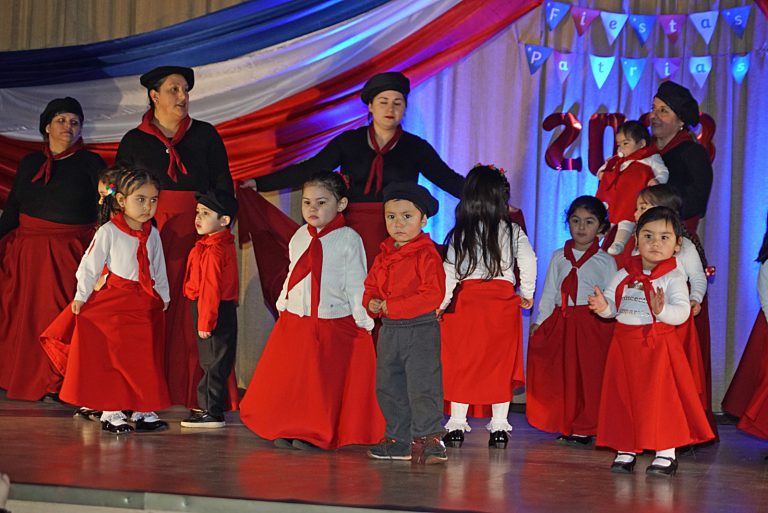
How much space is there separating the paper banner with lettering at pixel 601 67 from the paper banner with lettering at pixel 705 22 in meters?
0.53

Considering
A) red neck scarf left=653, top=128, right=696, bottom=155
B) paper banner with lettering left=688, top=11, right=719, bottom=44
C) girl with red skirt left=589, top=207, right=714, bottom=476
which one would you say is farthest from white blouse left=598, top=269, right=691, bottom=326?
paper banner with lettering left=688, top=11, right=719, bottom=44

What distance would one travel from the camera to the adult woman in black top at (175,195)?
5.80m

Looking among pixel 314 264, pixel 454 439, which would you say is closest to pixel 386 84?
pixel 314 264

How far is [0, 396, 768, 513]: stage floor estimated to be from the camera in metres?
3.92

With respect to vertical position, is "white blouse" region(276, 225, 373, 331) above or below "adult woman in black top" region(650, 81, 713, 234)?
below

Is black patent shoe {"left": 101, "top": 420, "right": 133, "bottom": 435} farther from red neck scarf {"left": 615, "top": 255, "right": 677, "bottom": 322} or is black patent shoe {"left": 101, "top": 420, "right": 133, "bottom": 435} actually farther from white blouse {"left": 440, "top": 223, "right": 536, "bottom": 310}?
red neck scarf {"left": 615, "top": 255, "right": 677, "bottom": 322}

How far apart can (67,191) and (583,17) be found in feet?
10.9

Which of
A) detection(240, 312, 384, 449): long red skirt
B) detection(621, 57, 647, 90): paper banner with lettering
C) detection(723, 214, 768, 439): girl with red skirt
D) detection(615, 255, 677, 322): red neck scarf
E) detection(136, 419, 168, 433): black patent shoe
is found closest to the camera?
detection(615, 255, 677, 322): red neck scarf

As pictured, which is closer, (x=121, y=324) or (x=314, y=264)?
(x=314, y=264)

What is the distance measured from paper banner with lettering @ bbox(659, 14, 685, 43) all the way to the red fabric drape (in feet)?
2.67

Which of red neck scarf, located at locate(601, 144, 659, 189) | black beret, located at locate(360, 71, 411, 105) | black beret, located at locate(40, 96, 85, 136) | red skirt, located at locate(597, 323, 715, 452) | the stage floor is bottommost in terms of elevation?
the stage floor

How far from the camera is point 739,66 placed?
6.71 meters

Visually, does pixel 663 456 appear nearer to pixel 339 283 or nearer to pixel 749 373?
pixel 749 373

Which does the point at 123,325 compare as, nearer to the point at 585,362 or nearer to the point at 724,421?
the point at 585,362
